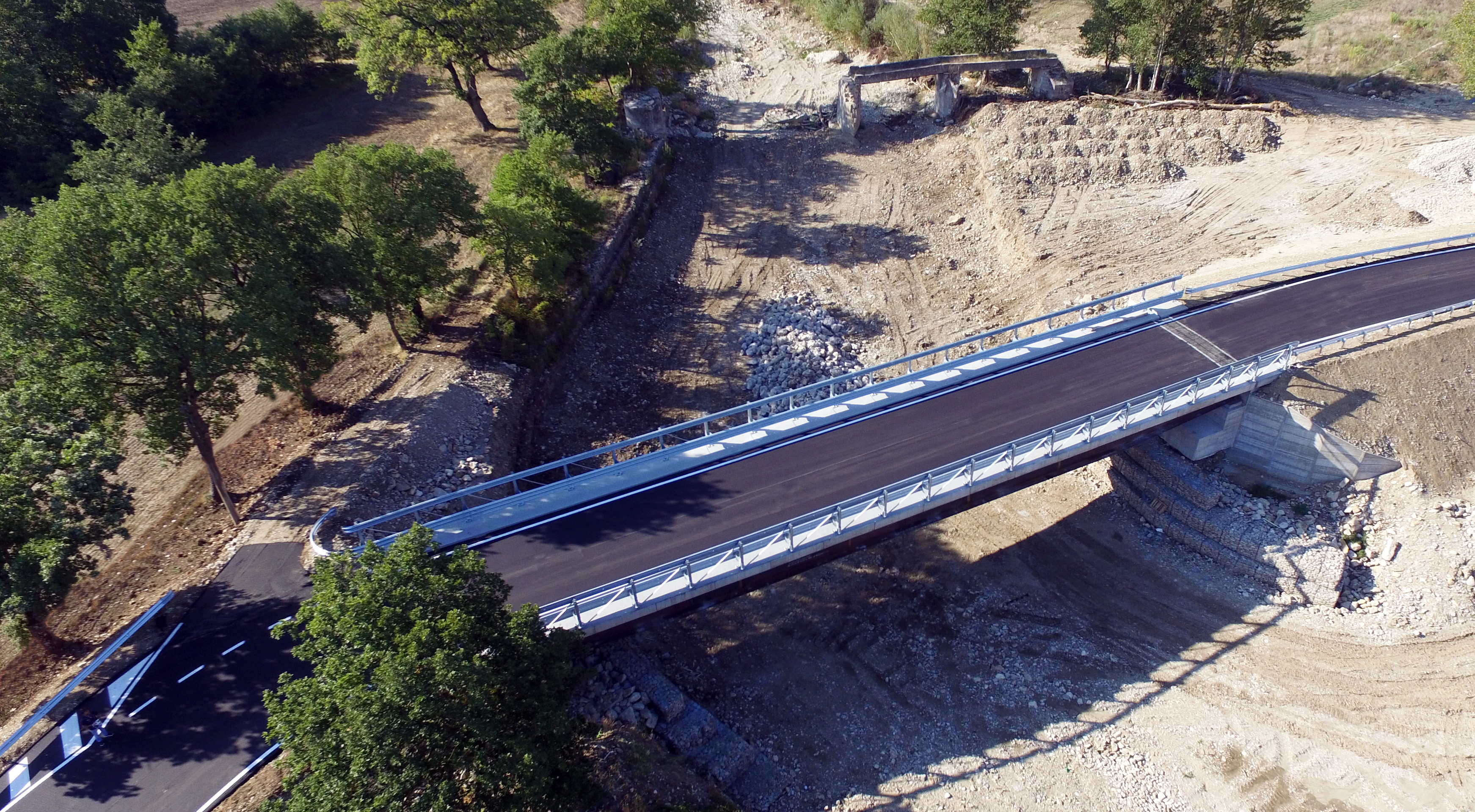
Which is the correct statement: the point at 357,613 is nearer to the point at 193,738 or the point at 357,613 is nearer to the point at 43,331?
the point at 193,738

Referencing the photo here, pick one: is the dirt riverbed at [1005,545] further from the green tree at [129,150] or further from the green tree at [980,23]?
the green tree at [129,150]

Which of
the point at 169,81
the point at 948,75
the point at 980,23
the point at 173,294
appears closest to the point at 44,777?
the point at 173,294

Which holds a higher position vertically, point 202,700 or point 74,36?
point 74,36

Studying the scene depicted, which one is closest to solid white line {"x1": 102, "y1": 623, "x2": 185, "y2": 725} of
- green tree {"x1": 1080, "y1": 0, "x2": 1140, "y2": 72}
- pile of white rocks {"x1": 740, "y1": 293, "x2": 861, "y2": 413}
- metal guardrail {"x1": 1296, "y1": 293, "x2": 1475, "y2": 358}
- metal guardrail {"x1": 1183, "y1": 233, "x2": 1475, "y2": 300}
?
pile of white rocks {"x1": 740, "y1": 293, "x2": 861, "y2": 413}

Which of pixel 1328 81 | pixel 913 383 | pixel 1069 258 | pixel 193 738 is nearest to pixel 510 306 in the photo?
pixel 913 383

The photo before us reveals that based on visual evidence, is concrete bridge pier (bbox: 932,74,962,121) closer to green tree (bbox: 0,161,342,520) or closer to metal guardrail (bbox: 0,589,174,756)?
green tree (bbox: 0,161,342,520)

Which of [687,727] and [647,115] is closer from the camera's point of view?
[687,727]

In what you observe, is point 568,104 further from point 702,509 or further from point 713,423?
point 702,509

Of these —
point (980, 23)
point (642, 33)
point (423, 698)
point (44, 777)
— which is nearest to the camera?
point (423, 698)
